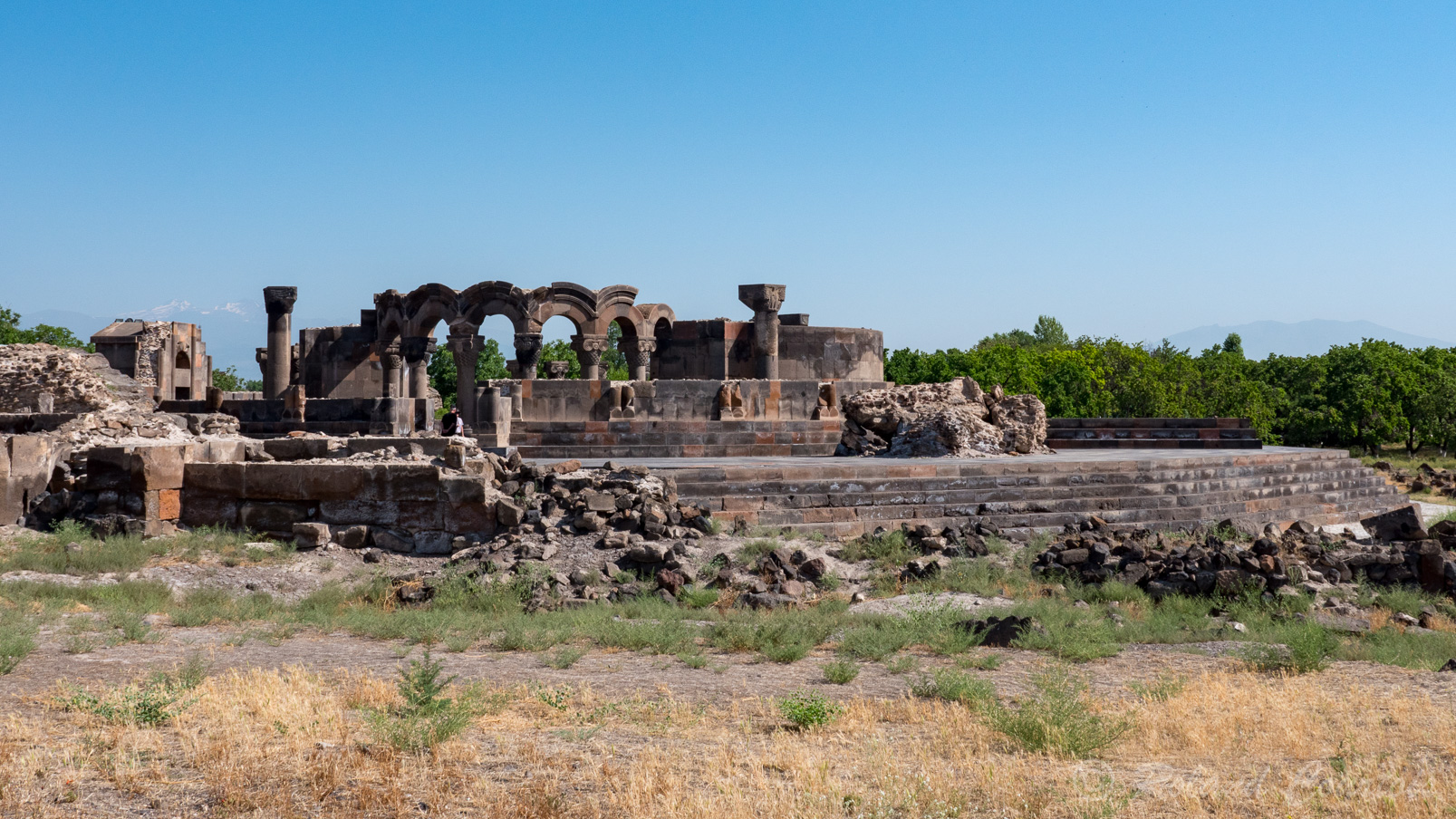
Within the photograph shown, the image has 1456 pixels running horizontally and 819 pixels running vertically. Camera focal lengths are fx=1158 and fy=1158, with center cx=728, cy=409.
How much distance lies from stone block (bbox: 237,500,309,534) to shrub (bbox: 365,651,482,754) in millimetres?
5865

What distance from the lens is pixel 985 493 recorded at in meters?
13.3

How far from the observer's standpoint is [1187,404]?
1419 inches

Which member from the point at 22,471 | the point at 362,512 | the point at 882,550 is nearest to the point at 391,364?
the point at 22,471

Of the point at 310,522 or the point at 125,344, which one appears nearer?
the point at 310,522

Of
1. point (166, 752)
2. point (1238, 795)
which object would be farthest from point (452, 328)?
point (1238, 795)

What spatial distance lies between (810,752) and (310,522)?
747cm

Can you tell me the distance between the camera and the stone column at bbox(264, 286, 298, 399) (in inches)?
1046

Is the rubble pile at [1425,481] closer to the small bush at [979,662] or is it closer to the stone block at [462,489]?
the small bush at [979,662]

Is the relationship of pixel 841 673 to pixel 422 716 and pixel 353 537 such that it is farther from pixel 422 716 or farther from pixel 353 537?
pixel 353 537

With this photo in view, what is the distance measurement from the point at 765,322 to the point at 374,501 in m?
15.1

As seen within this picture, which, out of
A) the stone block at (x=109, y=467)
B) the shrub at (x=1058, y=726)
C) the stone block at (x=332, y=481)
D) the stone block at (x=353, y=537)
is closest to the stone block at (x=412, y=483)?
the stone block at (x=332, y=481)

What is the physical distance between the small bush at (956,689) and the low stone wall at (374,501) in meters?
5.82

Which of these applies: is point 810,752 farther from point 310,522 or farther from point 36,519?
point 36,519

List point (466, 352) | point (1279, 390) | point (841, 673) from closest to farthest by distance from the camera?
point (841, 673) < point (466, 352) < point (1279, 390)
